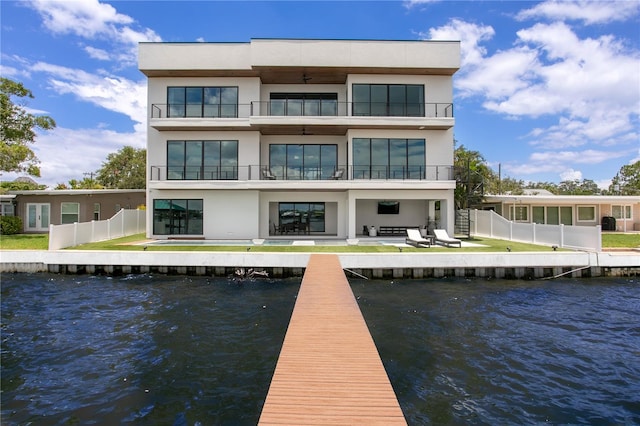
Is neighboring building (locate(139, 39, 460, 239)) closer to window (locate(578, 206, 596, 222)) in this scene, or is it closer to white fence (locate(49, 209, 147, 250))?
white fence (locate(49, 209, 147, 250))

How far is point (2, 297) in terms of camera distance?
1234cm

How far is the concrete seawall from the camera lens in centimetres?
1502

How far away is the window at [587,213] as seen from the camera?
1121 inches

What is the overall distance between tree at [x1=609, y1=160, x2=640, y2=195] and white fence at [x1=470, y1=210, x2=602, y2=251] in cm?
3826

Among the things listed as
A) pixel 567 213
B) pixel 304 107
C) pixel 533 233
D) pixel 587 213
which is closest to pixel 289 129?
pixel 304 107

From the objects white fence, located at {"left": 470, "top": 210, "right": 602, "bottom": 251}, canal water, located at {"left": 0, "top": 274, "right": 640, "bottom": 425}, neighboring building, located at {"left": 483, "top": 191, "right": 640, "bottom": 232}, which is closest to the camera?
canal water, located at {"left": 0, "top": 274, "right": 640, "bottom": 425}

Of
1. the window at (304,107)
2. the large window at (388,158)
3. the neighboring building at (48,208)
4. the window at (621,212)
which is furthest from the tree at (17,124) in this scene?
the window at (621,212)

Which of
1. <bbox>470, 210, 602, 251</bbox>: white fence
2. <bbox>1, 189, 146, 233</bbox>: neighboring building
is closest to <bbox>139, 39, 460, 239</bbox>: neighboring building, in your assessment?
<bbox>470, 210, 602, 251</bbox>: white fence

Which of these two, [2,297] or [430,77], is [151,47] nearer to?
[2,297]

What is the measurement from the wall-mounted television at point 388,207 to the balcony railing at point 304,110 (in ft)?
20.3

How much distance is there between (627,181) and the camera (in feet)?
172

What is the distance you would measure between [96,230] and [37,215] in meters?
11.0

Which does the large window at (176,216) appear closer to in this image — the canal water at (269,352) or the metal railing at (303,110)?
the metal railing at (303,110)

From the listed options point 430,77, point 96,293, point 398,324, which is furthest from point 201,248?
point 430,77
